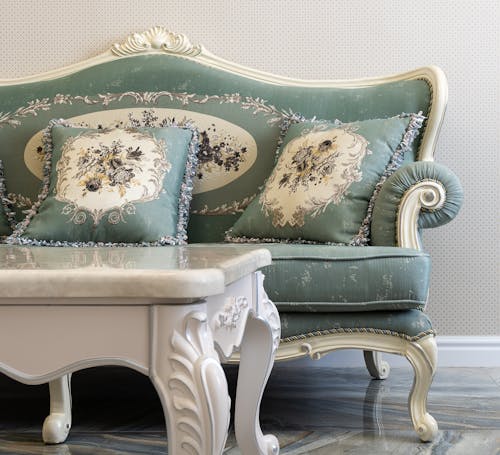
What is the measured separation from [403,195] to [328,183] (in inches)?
9.6

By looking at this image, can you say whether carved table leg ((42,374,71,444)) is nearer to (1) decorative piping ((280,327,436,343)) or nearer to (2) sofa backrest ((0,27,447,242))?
(1) decorative piping ((280,327,436,343))

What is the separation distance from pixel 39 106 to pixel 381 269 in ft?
4.77

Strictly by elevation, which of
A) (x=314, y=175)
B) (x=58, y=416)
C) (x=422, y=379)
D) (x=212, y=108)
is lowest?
(x=58, y=416)

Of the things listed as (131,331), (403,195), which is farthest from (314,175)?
(131,331)

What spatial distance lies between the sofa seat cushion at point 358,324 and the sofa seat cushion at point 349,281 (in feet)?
0.09

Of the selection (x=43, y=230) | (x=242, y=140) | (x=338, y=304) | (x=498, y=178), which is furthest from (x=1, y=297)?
(x=498, y=178)

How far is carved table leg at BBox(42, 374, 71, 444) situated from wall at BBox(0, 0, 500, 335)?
146 cm

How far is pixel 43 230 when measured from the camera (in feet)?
7.66

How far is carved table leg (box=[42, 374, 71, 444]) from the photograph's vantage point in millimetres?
1885

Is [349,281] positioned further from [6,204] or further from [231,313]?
[6,204]

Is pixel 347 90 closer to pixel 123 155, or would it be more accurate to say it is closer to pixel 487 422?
pixel 123 155

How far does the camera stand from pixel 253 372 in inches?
58.6

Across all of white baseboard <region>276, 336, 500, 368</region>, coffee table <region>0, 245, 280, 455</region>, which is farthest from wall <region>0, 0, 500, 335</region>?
coffee table <region>0, 245, 280, 455</region>

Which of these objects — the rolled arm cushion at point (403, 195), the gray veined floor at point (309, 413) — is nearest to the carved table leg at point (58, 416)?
the gray veined floor at point (309, 413)
